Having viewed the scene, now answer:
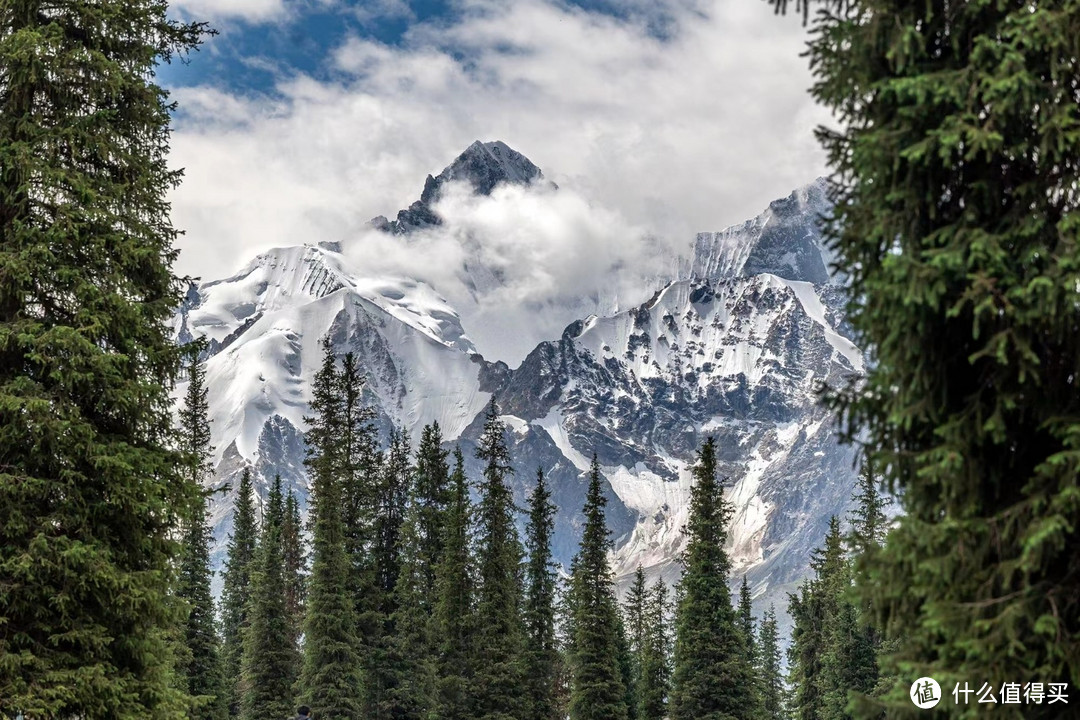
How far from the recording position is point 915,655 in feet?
25.0

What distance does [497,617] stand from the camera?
147 ft

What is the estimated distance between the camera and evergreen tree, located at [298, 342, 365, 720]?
4025 centimetres

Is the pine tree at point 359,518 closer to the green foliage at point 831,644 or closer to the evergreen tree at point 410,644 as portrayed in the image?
the evergreen tree at point 410,644

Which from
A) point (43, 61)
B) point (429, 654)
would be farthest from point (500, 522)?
point (43, 61)

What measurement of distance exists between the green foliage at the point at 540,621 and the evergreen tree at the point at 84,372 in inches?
1364

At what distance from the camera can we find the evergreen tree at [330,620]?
4025 centimetres

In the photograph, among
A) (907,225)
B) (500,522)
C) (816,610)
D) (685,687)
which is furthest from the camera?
(816,610)

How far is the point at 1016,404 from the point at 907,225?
151 cm

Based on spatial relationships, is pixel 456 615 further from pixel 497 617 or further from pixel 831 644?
pixel 831 644

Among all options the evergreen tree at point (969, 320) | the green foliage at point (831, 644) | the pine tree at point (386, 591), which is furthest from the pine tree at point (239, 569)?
the evergreen tree at point (969, 320)

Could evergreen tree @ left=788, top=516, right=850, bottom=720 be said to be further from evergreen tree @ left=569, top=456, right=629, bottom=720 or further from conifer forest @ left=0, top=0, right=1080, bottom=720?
conifer forest @ left=0, top=0, right=1080, bottom=720

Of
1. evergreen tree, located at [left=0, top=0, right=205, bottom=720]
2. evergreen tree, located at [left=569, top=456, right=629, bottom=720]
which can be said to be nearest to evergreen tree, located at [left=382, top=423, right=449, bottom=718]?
evergreen tree, located at [left=569, top=456, right=629, bottom=720]

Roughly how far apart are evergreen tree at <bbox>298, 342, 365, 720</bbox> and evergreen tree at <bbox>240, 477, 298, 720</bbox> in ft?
9.99

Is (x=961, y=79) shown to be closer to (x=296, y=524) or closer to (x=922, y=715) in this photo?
(x=922, y=715)
